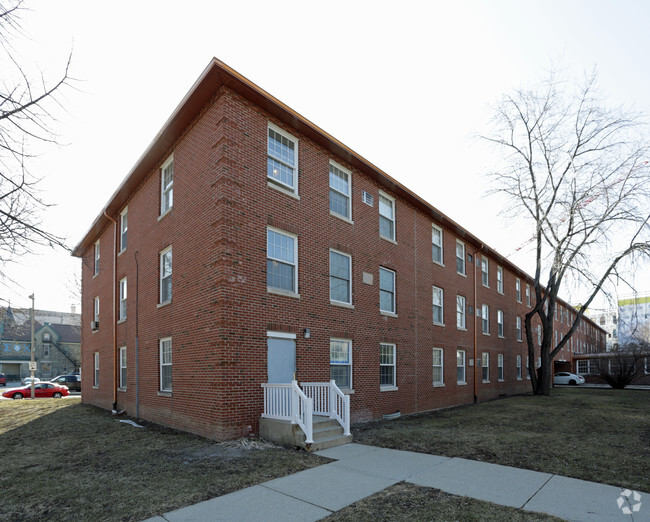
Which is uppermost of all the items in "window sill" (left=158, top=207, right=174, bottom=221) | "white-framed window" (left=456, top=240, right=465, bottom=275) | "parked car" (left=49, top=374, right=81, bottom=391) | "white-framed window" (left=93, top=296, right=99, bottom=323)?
"window sill" (left=158, top=207, right=174, bottom=221)

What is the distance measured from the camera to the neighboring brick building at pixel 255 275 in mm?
10531

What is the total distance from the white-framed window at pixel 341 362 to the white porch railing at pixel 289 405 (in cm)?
299

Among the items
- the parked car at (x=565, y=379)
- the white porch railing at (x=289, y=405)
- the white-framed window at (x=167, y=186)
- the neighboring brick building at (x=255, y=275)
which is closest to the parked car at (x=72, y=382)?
the neighboring brick building at (x=255, y=275)

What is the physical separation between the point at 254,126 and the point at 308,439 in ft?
25.3

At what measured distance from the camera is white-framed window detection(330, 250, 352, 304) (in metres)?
13.5

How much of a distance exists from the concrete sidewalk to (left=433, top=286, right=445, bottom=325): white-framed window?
11188mm

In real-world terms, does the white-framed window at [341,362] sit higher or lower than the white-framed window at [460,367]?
higher

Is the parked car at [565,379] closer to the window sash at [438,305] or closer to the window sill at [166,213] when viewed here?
the window sash at [438,305]

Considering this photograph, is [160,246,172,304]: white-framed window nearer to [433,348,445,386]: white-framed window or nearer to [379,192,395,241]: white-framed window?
[379,192,395,241]: white-framed window

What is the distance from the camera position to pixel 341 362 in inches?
525

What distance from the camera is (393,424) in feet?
43.3

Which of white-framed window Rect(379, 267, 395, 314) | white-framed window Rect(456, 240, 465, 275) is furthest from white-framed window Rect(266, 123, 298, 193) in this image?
white-framed window Rect(456, 240, 465, 275)

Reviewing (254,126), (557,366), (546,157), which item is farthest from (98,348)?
(557,366)

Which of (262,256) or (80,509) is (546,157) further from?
(80,509)
